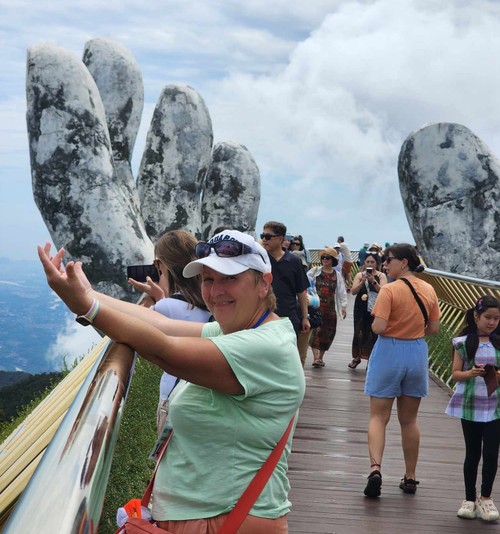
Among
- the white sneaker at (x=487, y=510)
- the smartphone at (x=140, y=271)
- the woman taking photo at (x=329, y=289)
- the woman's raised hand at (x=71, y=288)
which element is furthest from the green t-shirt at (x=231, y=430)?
the woman taking photo at (x=329, y=289)

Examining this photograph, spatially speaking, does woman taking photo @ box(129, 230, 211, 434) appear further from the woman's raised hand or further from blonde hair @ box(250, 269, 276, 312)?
the woman's raised hand

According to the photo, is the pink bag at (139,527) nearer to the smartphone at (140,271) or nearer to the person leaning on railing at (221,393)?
the person leaning on railing at (221,393)

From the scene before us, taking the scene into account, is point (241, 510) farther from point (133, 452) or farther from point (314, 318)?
point (314, 318)

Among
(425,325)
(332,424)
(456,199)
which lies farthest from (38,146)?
(425,325)

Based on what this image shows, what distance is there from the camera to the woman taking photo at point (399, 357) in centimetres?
558

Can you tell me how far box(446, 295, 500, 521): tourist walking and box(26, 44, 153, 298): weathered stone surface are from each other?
1132 centimetres

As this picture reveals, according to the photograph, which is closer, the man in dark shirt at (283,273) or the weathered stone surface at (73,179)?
the man in dark shirt at (283,273)

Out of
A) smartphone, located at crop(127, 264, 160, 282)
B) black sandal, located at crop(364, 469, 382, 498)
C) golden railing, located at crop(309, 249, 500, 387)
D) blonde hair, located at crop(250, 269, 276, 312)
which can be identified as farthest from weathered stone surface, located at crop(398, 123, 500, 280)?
blonde hair, located at crop(250, 269, 276, 312)

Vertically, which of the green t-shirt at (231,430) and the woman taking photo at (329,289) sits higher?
the green t-shirt at (231,430)

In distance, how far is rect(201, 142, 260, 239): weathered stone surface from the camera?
904 inches

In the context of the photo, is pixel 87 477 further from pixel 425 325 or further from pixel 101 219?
pixel 101 219

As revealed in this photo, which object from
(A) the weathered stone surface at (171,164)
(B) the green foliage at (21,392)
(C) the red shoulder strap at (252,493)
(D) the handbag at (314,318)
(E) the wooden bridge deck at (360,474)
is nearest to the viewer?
(C) the red shoulder strap at (252,493)

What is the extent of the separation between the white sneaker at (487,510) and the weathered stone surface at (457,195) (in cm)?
1144

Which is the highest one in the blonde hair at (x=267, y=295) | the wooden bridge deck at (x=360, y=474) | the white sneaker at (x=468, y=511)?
the blonde hair at (x=267, y=295)
